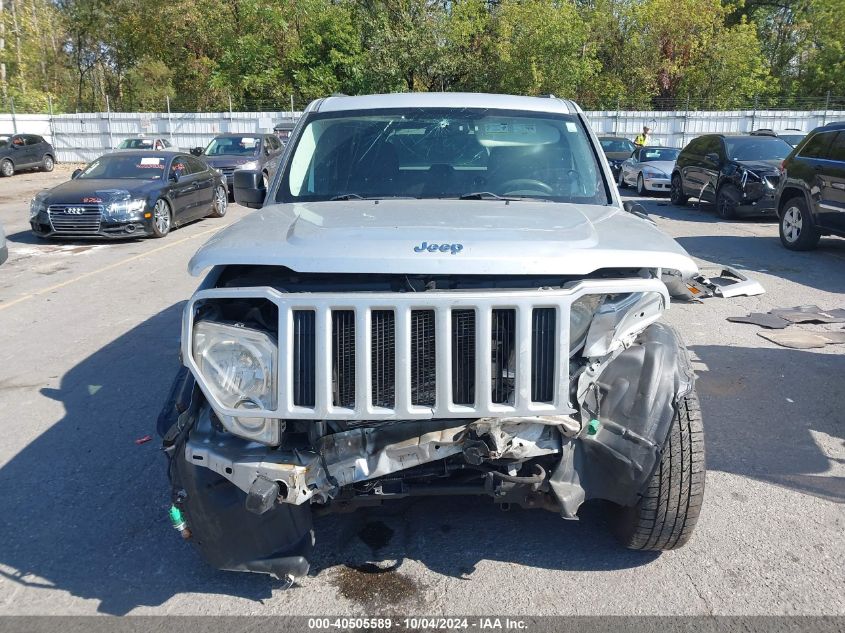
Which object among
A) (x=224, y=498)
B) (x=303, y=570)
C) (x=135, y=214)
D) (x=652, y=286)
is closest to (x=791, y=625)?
(x=652, y=286)

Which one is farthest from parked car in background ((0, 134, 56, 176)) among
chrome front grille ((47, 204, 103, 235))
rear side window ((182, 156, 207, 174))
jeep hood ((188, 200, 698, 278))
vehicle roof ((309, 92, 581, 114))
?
jeep hood ((188, 200, 698, 278))

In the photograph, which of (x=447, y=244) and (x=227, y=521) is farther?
(x=227, y=521)

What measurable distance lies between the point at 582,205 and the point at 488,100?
1.18 meters

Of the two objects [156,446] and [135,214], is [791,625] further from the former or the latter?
[135,214]

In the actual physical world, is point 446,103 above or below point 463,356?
above

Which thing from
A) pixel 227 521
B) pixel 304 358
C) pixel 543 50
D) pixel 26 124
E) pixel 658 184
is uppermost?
pixel 543 50

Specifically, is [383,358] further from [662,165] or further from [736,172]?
[662,165]

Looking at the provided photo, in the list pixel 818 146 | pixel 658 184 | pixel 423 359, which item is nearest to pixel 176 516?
pixel 423 359

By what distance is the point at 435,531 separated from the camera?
12.0 ft

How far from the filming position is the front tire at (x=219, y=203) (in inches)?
651

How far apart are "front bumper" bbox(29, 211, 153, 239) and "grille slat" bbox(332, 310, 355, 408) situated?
1125 cm

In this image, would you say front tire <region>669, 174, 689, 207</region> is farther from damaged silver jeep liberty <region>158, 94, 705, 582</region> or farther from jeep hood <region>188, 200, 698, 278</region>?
damaged silver jeep liberty <region>158, 94, 705, 582</region>

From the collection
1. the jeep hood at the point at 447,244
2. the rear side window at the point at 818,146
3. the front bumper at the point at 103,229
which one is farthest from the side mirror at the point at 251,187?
the rear side window at the point at 818,146

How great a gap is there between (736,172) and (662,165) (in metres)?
5.64
